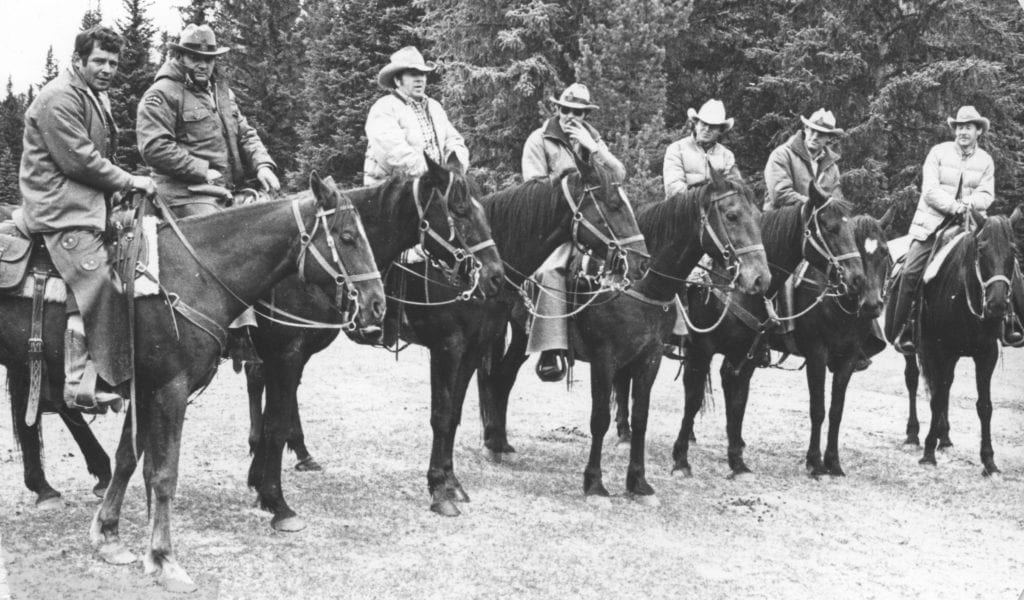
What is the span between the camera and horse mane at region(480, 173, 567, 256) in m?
7.47

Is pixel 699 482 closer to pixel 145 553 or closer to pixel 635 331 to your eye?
pixel 635 331

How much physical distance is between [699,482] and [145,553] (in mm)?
5201

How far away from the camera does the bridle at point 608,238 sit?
7191mm

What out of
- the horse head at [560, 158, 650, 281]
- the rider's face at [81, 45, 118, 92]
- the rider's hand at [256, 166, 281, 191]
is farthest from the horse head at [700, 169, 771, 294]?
the rider's face at [81, 45, 118, 92]

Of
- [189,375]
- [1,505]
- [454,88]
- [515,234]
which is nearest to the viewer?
[189,375]

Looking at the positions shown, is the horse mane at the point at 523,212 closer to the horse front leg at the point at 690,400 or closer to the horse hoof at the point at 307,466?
the horse front leg at the point at 690,400

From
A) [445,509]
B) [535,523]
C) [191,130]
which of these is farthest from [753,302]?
[191,130]

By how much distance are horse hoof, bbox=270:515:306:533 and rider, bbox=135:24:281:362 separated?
116 centimetres

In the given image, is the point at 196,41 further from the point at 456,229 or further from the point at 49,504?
the point at 49,504

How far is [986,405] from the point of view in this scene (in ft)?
32.3

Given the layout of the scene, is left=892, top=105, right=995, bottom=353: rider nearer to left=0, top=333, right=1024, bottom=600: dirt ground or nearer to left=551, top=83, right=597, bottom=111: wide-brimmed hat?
left=0, top=333, right=1024, bottom=600: dirt ground

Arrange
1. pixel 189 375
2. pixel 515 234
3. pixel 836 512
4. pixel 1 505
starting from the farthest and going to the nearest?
pixel 836 512, pixel 515 234, pixel 1 505, pixel 189 375

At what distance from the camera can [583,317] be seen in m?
7.88

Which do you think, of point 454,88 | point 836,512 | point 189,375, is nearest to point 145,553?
point 189,375
